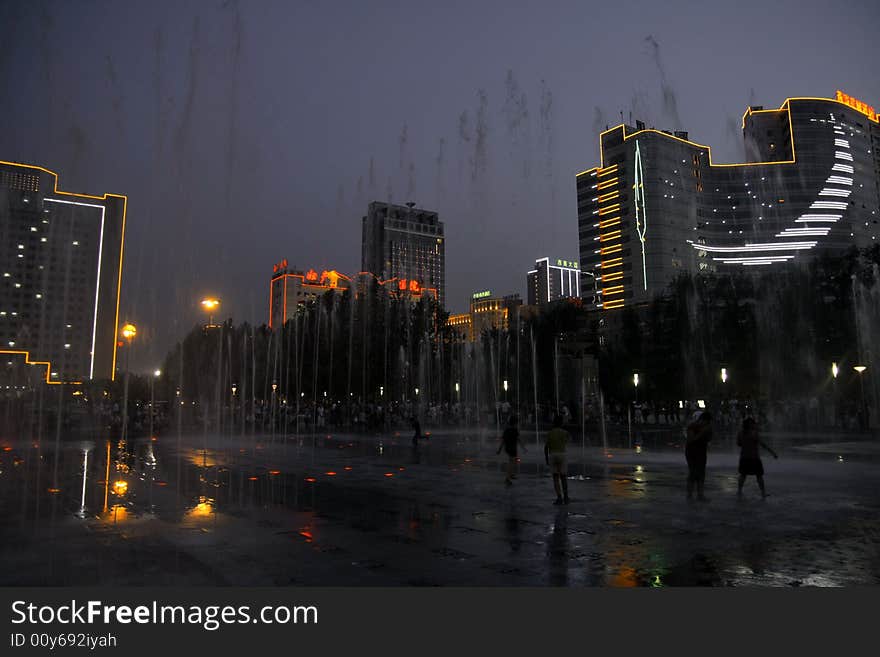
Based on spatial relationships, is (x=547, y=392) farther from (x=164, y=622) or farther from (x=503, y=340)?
(x=164, y=622)

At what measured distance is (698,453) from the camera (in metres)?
12.4

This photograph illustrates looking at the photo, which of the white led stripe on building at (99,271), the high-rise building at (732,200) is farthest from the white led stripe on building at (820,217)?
the white led stripe on building at (99,271)

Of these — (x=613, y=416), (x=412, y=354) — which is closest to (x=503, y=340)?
(x=412, y=354)

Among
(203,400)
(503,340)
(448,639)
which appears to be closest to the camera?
(448,639)

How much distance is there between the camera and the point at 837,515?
422 inches

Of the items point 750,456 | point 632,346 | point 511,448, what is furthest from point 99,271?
point 750,456

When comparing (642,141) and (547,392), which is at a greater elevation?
(642,141)

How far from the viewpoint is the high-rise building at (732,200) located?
148 meters

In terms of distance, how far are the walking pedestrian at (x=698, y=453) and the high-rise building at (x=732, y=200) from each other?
453 feet

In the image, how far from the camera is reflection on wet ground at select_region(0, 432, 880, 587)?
7.11m

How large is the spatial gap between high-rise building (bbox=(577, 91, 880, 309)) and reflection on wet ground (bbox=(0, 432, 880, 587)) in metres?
137

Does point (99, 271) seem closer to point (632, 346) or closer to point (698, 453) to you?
point (632, 346)

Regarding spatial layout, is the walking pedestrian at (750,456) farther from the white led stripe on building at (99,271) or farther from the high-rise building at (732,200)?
the high-rise building at (732,200)

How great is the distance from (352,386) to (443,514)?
53524 millimetres
